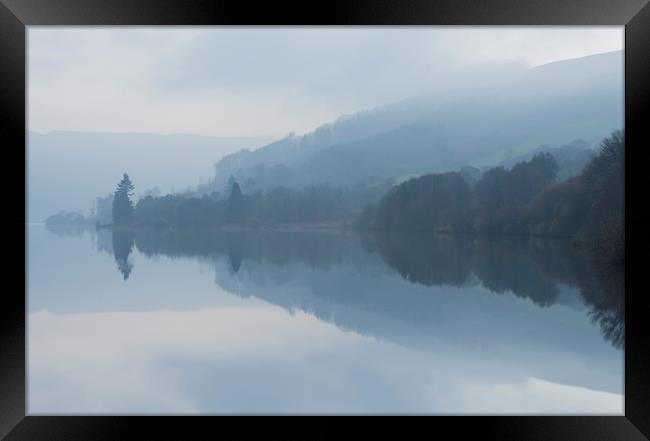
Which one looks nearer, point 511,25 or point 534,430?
point 534,430

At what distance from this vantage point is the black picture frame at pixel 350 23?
9.53ft

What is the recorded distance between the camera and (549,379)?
558 centimetres

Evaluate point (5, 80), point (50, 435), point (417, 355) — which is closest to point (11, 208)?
point (5, 80)

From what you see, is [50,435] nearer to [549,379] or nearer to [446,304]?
→ [549,379]

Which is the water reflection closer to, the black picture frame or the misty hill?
the black picture frame

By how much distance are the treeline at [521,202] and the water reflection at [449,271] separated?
106 cm

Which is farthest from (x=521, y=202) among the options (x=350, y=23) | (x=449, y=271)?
(x=350, y=23)

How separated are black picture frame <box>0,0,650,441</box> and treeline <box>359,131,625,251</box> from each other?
12249 millimetres

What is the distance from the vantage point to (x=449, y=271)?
60.5ft

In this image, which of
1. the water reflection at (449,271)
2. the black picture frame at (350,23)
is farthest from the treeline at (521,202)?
the black picture frame at (350,23)

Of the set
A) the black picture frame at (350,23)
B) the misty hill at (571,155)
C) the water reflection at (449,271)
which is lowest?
the water reflection at (449,271)

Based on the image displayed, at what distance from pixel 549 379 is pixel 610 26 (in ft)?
11.3

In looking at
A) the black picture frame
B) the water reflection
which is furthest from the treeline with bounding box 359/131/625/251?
the black picture frame

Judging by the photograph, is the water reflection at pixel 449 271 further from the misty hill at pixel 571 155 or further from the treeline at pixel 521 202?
the misty hill at pixel 571 155
